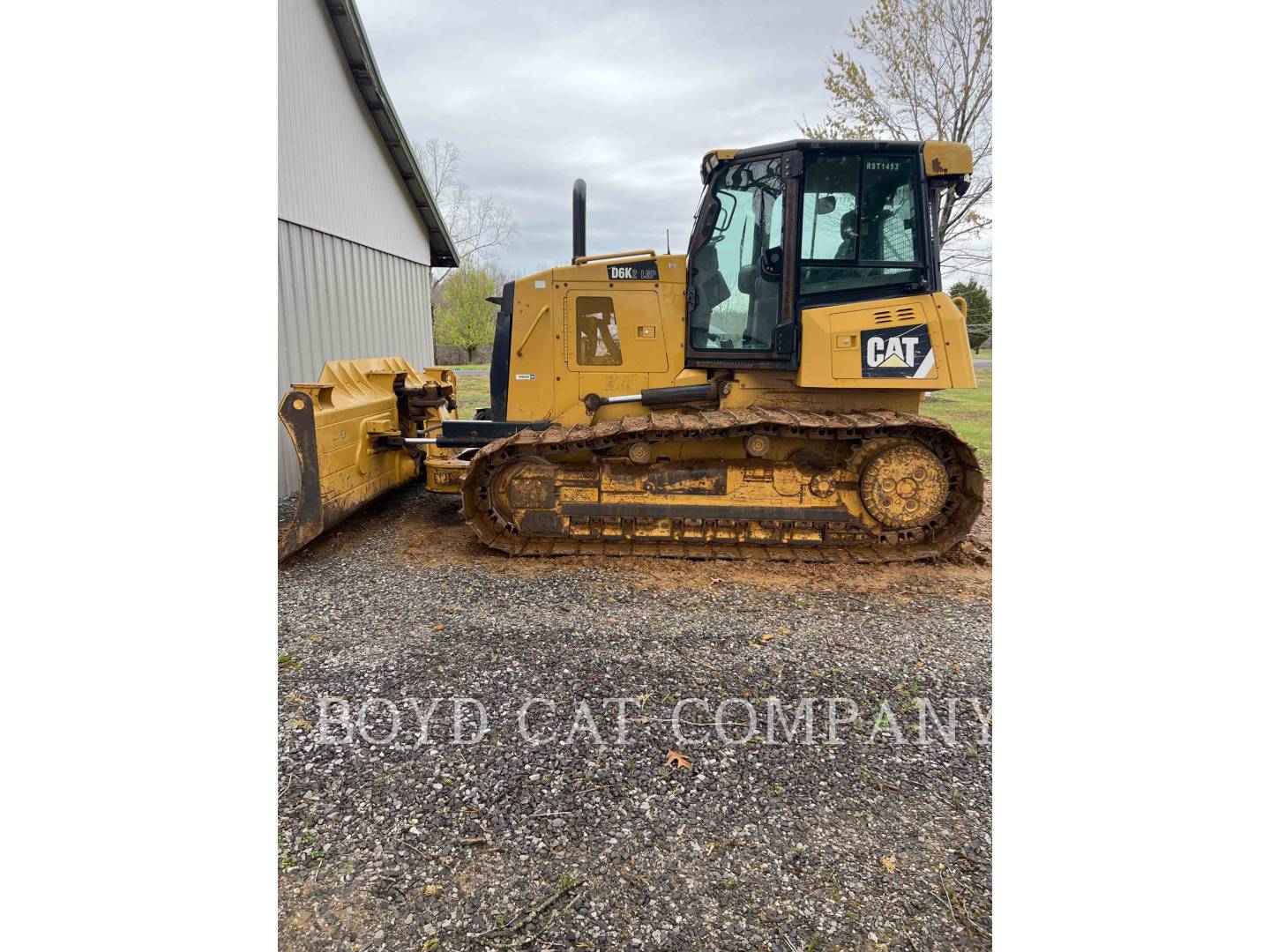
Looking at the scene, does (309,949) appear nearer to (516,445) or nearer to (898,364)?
(516,445)

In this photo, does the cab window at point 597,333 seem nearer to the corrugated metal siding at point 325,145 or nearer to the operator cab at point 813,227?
the operator cab at point 813,227

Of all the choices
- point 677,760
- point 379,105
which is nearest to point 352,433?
point 677,760

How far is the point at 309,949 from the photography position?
5.64 feet

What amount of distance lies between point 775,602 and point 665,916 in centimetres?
252

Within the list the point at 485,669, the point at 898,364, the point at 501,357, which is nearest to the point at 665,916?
the point at 485,669

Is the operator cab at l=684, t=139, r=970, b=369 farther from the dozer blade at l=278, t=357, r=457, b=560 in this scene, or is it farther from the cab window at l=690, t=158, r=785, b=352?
the dozer blade at l=278, t=357, r=457, b=560

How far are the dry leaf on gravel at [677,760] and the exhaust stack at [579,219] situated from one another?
4235mm

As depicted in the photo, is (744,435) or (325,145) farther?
(325,145)

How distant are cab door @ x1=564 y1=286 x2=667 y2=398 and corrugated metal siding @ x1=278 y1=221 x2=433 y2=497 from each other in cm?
264

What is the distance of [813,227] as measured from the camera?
15.2 feet
